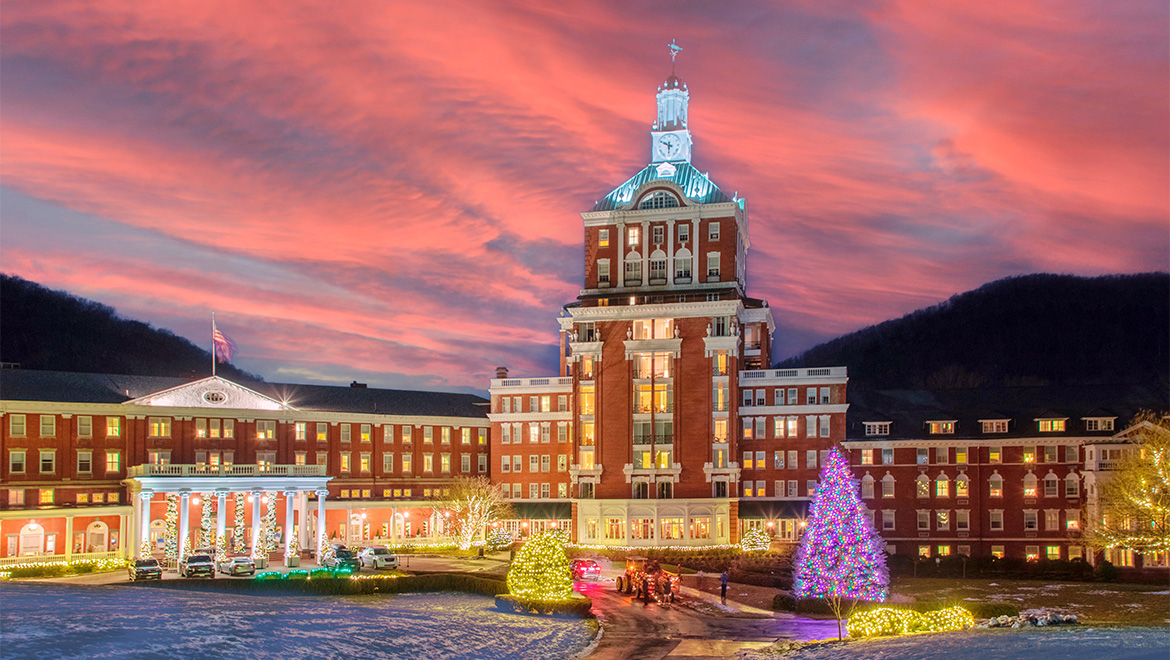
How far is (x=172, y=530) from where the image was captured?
242 feet

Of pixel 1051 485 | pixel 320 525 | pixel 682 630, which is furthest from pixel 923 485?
pixel 320 525

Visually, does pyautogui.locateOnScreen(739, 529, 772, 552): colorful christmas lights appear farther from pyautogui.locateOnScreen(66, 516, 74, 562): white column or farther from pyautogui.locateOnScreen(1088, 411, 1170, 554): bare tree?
pyautogui.locateOnScreen(66, 516, 74, 562): white column

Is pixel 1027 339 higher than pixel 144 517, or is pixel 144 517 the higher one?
pixel 1027 339

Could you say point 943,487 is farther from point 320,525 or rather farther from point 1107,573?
point 320,525

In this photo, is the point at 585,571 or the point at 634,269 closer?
the point at 585,571

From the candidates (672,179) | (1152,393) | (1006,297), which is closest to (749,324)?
(672,179)

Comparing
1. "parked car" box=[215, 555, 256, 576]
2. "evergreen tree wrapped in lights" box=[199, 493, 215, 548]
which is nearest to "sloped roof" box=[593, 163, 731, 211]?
"evergreen tree wrapped in lights" box=[199, 493, 215, 548]

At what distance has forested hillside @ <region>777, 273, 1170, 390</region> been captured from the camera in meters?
166

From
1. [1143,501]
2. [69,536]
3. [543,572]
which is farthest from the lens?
[69,536]

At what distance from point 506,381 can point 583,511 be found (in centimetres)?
1571

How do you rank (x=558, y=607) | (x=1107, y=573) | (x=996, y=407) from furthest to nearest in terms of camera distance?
(x=996, y=407)
(x=1107, y=573)
(x=558, y=607)

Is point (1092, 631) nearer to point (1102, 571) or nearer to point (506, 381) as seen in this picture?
point (1102, 571)

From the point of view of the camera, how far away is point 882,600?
167 ft

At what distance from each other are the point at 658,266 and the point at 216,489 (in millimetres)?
43111
